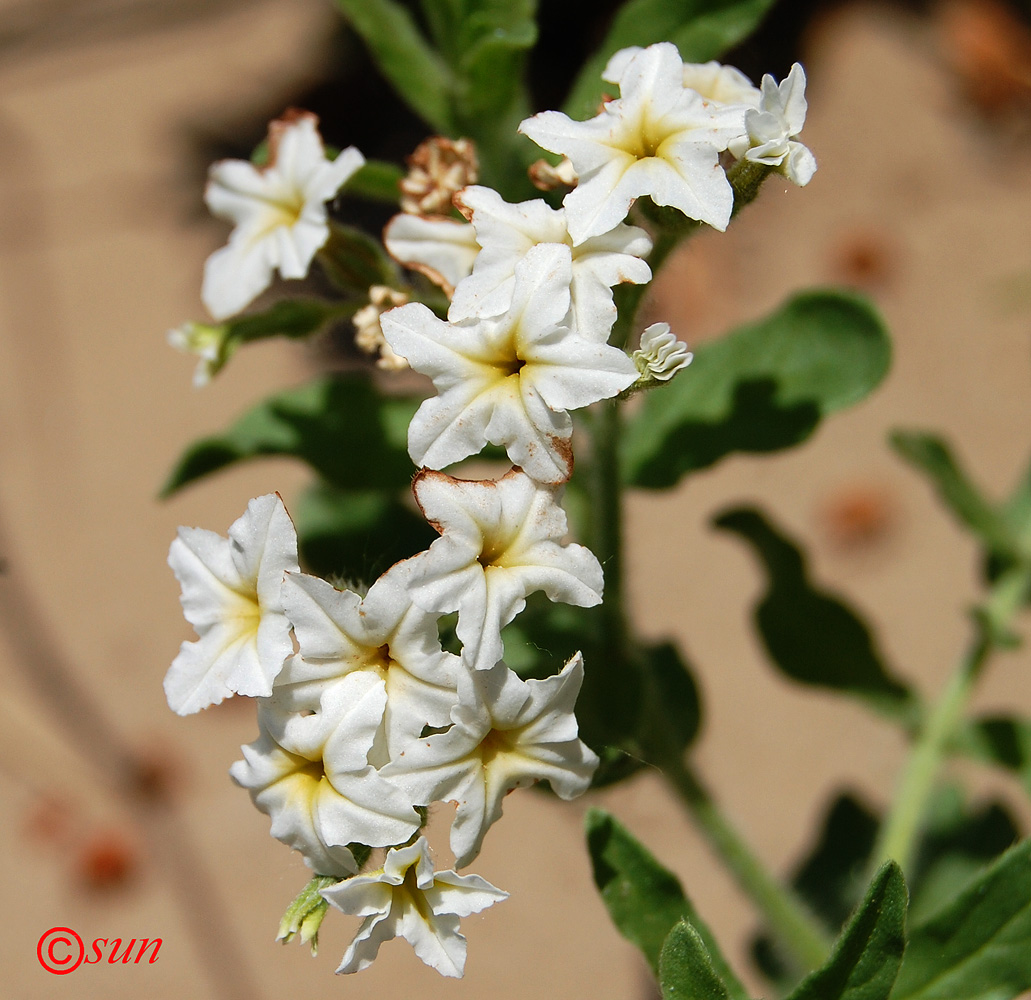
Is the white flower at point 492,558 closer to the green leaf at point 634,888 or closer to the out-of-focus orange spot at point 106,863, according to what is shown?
the green leaf at point 634,888

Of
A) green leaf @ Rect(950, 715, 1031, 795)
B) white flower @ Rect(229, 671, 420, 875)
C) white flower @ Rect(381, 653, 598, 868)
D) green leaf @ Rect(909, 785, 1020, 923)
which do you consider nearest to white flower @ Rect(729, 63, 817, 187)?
white flower @ Rect(381, 653, 598, 868)

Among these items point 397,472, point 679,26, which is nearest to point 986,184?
point 679,26

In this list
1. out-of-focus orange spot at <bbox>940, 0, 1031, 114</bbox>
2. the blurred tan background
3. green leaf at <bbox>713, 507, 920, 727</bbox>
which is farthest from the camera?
out-of-focus orange spot at <bbox>940, 0, 1031, 114</bbox>

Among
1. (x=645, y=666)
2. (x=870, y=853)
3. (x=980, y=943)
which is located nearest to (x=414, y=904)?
(x=645, y=666)

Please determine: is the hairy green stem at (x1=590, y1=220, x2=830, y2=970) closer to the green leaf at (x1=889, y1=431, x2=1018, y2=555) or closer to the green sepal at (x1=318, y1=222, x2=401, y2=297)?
the green sepal at (x1=318, y1=222, x2=401, y2=297)

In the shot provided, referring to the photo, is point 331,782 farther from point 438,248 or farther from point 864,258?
point 864,258

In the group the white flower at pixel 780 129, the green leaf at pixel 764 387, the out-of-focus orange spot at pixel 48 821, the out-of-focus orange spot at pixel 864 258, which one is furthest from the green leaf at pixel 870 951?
the out-of-focus orange spot at pixel 864 258

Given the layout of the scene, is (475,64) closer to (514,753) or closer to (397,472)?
(397,472)
